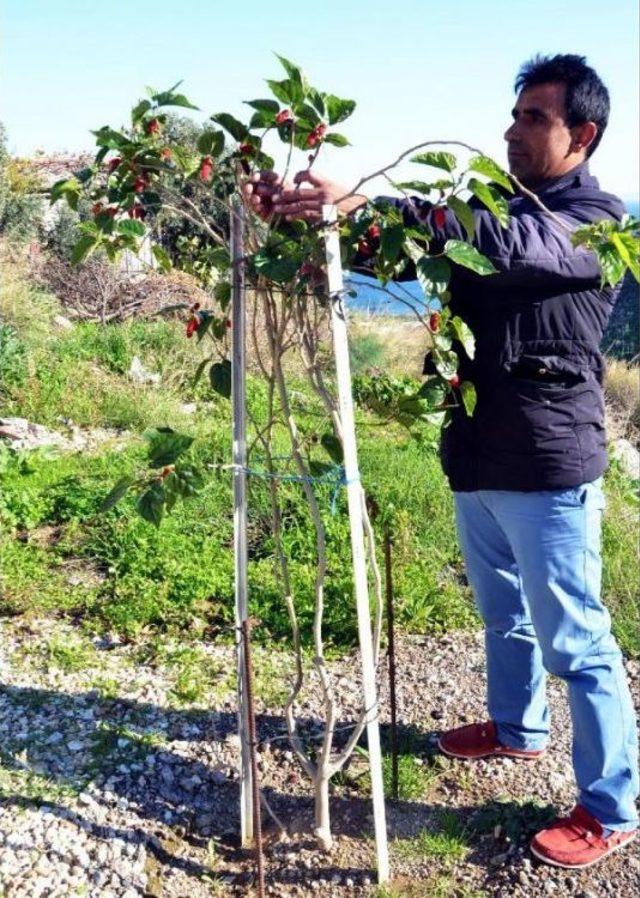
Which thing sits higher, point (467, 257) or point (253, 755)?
point (467, 257)

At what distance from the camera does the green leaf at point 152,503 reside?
2021 mm

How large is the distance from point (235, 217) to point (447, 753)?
6.01 ft

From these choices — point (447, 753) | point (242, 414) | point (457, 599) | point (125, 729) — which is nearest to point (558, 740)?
point (447, 753)

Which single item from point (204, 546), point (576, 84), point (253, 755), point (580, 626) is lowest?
point (253, 755)

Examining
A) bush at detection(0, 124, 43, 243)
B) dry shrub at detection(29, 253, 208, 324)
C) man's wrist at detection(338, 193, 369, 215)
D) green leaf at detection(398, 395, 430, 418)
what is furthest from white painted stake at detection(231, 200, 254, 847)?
Answer: bush at detection(0, 124, 43, 243)

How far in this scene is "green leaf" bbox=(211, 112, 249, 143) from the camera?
6.34 feet

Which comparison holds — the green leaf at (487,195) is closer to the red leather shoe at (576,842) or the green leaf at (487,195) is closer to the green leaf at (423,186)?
the green leaf at (423,186)

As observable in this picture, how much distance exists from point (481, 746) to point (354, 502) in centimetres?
Result: 122

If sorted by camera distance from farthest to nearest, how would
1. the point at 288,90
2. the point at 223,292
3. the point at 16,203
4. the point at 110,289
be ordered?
the point at 16,203, the point at 110,289, the point at 223,292, the point at 288,90

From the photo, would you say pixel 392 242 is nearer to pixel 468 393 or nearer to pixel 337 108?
pixel 337 108

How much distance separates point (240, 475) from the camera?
2.26 m

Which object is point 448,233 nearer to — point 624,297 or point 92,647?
point 92,647

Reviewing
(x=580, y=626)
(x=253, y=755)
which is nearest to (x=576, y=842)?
(x=580, y=626)

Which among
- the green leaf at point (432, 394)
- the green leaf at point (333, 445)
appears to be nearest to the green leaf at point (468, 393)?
the green leaf at point (432, 394)
